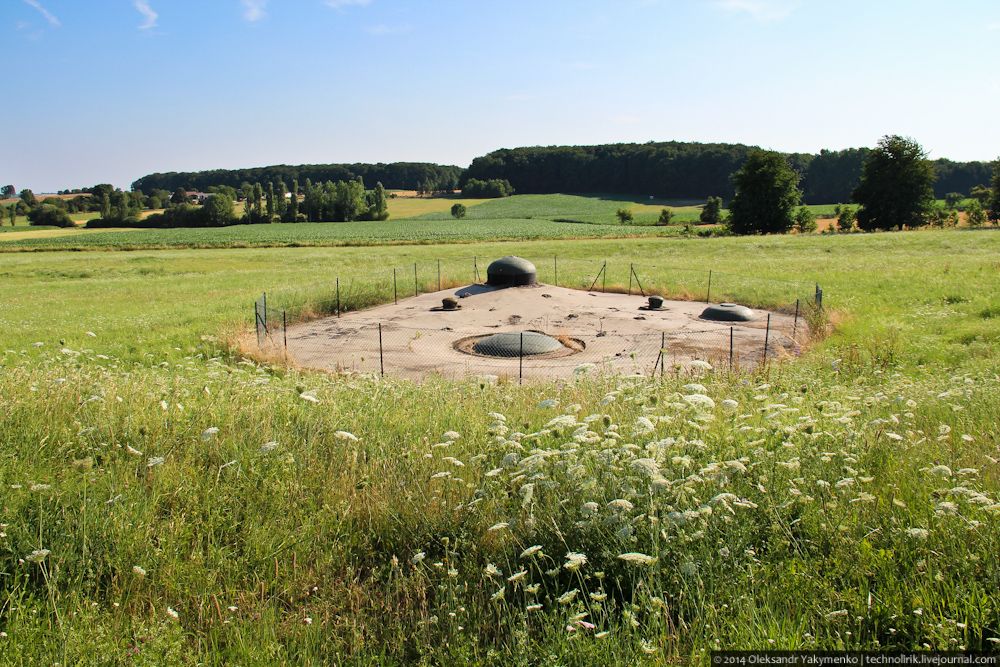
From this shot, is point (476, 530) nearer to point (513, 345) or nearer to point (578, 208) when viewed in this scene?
point (513, 345)

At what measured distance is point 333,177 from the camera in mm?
189625

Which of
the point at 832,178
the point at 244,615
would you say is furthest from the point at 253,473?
the point at 832,178

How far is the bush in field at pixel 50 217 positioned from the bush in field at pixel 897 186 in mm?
107732

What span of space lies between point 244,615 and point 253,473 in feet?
4.63

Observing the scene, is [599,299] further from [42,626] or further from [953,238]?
[953,238]

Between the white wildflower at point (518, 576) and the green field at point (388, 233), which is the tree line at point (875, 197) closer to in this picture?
the green field at point (388, 233)

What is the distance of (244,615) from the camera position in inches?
182

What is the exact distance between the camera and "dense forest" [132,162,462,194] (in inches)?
7407

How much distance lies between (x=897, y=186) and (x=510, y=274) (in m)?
62.2

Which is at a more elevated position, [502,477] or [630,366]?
[502,477]

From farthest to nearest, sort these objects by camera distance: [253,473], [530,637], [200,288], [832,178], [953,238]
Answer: [832,178] < [953,238] < [200,288] < [253,473] < [530,637]

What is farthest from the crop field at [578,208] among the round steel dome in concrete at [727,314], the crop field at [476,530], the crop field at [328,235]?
the crop field at [476,530]

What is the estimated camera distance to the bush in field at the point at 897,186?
74.3 m

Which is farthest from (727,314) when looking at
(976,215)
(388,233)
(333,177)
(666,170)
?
(333,177)
